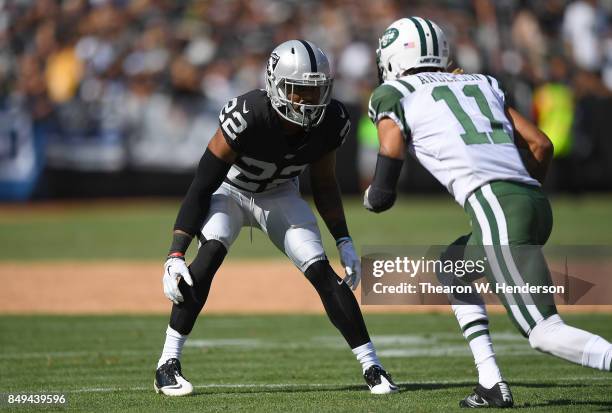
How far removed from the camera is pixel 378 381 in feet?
19.0

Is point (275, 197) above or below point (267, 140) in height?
below

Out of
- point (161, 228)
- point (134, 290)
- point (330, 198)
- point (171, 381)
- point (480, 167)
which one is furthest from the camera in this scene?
point (161, 228)

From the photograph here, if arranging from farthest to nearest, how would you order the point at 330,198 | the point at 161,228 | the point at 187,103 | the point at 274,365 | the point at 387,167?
the point at 187,103 → the point at 161,228 → the point at 274,365 → the point at 330,198 → the point at 387,167

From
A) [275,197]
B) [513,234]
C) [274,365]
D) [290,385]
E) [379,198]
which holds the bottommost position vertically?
[274,365]

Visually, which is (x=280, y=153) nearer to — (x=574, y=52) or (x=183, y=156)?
(x=183, y=156)

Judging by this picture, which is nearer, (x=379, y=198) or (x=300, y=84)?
(x=379, y=198)

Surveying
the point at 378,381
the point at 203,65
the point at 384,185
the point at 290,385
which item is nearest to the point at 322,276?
the point at 378,381

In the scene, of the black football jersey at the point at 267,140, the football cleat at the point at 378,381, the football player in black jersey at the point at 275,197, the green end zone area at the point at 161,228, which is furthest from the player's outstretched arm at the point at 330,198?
the green end zone area at the point at 161,228

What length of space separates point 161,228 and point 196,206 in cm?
1173

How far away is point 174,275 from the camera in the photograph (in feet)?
18.8

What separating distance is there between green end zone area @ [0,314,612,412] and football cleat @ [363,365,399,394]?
84 mm

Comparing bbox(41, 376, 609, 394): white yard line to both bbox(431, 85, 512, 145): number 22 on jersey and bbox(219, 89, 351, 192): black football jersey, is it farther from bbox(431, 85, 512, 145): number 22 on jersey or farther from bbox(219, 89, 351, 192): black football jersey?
bbox(431, 85, 512, 145): number 22 on jersey

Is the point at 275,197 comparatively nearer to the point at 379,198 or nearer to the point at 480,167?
A: the point at 379,198

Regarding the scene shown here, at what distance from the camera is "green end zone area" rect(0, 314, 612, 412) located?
5.58 m
